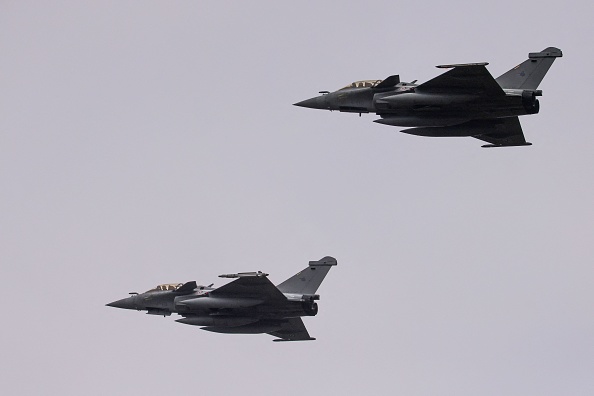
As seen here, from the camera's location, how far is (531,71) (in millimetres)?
66812

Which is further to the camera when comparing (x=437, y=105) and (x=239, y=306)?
(x=239, y=306)

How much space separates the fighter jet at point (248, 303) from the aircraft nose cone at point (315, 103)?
8.96 m

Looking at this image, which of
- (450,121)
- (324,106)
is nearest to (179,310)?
(324,106)

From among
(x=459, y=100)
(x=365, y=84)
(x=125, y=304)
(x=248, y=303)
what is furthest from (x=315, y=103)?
(x=125, y=304)

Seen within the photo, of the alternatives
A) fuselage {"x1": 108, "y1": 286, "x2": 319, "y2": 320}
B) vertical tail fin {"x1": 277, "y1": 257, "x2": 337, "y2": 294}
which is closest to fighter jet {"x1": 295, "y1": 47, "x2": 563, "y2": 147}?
vertical tail fin {"x1": 277, "y1": 257, "x2": 337, "y2": 294}

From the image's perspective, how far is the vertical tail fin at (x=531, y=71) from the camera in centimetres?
6656

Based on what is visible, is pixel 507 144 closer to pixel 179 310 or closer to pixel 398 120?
pixel 398 120

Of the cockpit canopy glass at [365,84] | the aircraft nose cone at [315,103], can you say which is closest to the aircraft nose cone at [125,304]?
the aircraft nose cone at [315,103]

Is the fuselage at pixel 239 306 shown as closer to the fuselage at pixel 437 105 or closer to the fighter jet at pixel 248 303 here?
the fighter jet at pixel 248 303

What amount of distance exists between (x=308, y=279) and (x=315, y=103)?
9.63 m

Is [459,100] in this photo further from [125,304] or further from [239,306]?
[125,304]

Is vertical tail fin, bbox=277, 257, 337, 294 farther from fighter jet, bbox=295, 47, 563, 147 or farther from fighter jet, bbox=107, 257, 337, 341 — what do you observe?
fighter jet, bbox=295, 47, 563, 147

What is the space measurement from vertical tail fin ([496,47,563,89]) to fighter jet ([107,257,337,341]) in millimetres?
14498

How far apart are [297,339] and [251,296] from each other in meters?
6.83
